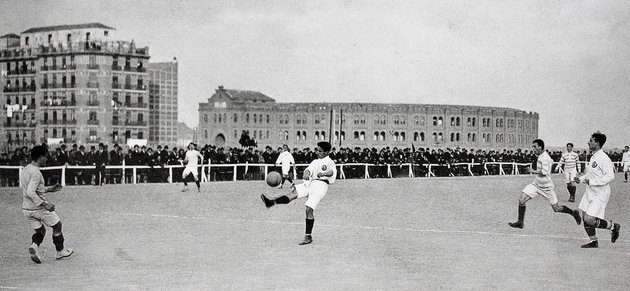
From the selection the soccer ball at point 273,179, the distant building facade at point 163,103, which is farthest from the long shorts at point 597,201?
the distant building facade at point 163,103

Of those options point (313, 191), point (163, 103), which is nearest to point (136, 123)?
point (163, 103)

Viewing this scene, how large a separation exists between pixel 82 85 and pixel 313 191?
68315mm

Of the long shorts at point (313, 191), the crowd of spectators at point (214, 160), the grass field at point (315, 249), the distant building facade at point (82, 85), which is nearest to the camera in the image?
the grass field at point (315, 249)

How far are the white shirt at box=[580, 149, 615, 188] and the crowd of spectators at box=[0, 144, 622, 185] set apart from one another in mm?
20148

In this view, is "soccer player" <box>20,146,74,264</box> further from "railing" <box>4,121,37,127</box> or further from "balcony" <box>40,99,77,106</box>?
"balcony" <box>40,99,77,106</box>

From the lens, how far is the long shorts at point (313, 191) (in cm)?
1263

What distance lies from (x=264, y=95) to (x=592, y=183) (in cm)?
11218

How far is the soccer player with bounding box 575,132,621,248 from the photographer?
1168cm

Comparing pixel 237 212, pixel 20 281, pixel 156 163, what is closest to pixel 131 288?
pixel 20 281

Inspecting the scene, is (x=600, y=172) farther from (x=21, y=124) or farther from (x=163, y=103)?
(x=163, y=103)

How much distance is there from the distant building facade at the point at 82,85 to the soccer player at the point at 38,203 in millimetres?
61278

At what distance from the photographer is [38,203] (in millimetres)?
9938

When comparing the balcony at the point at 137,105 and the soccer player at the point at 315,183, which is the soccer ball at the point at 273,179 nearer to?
the soccer player at the point at 315,183

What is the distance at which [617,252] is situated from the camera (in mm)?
11234
